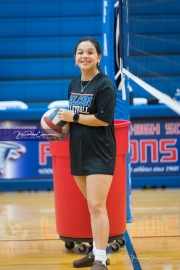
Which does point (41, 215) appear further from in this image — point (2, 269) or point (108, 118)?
point (108, 118)

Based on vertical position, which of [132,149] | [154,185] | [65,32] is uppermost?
[65,32]

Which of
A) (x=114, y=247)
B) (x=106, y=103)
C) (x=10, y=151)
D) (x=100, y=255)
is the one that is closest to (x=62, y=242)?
(x=114, y=247)

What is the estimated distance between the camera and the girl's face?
430 cm

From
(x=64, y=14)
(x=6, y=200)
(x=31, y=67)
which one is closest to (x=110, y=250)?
(x=6, y=200)

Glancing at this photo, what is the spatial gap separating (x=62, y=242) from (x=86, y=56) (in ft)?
5.86

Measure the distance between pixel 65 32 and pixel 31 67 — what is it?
94 cm

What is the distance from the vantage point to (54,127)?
14.5ft

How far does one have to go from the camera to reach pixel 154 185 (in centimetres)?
761

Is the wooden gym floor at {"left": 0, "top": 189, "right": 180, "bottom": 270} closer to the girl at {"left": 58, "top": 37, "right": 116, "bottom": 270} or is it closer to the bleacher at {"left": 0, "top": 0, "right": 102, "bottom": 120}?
the girl at {"left": 58, "top": 37, "right": 116, "bottom": 270}

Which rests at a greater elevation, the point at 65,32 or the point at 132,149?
the point at 65,32

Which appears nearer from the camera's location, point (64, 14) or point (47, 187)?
point (47, 187)

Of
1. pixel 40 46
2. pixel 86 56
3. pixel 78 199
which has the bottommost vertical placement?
pixel 78 199

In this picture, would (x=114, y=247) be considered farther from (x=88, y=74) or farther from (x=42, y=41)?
(x=42, y=41)

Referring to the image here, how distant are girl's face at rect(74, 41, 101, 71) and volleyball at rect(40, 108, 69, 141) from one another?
406mm
